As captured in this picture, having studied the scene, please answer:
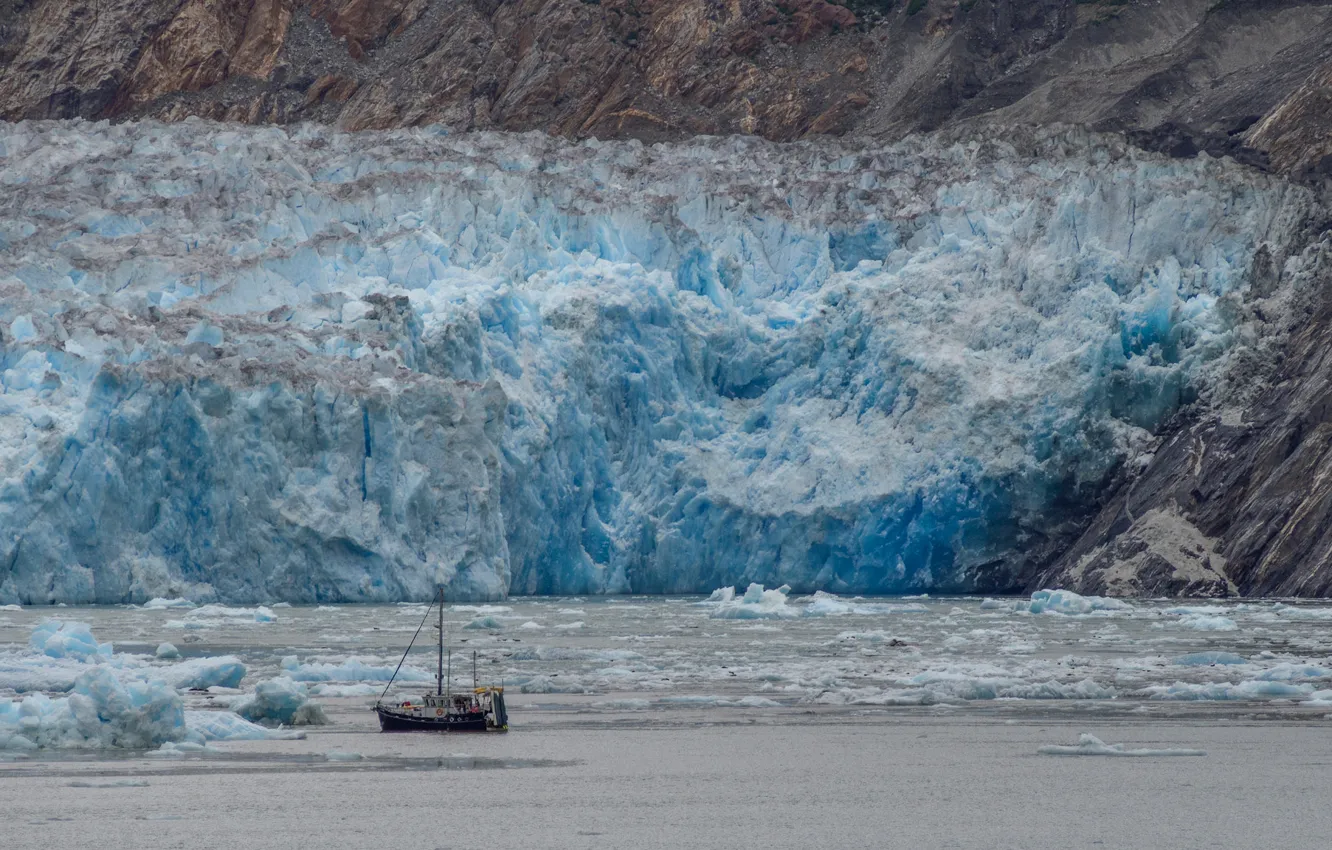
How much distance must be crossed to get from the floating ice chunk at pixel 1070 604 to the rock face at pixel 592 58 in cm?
2681

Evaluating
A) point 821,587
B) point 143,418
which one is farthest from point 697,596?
point 143,418

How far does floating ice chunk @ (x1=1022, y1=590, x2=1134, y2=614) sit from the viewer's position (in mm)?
31859

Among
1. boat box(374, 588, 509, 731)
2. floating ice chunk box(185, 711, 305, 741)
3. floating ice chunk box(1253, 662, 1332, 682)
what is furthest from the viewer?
floating ice chunk box(1253, 662, 1332, 682)

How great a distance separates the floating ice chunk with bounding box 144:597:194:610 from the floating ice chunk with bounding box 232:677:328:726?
13.8 m

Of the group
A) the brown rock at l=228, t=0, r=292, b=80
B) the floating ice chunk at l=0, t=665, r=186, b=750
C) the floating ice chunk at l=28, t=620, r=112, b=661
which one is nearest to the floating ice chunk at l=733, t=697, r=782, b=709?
the floating ice chunk at l=0, t=665, r=186, b=750

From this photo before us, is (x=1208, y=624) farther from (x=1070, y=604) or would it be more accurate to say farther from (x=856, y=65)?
(x=856, y=65)

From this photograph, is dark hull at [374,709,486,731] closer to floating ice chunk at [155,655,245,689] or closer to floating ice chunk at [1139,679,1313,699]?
floating ice chunk at [155,655,245,689]

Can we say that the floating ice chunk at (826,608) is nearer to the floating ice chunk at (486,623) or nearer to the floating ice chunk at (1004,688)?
the floating ice chunk at (486,623)

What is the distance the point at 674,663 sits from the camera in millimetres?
23078

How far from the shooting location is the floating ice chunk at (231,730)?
1691 centimetres

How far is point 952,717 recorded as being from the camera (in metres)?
18.6

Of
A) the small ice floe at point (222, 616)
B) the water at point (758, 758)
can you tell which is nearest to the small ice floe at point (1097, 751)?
the water at point (758, 758)

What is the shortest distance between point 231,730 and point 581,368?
20477 mm

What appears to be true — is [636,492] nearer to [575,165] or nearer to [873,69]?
[575,165]
